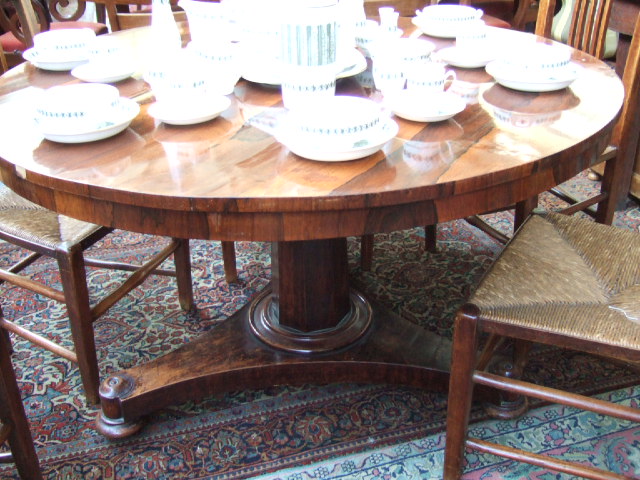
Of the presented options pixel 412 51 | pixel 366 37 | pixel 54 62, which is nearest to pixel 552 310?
pixel 412 51

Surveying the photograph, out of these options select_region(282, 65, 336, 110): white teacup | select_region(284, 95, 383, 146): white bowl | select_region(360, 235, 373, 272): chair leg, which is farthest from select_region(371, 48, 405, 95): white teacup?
select_region(360, 235, 373, 272): chair leg

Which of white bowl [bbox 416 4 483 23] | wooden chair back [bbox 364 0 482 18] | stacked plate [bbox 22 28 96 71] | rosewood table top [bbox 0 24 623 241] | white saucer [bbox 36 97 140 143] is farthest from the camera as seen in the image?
wooden chair back [bbox 364 0 482 18]

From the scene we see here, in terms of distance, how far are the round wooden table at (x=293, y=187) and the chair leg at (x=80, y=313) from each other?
0.10 meters

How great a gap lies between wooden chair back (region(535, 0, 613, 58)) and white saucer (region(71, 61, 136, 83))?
1247 millimetres

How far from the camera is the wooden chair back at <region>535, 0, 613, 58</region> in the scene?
71.6 inches

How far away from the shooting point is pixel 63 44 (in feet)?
5.04

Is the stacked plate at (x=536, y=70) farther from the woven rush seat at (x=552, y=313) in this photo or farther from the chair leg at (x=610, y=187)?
the chair leg at (x=610, y=187)

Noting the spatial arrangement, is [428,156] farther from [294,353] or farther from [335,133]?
[294,353]

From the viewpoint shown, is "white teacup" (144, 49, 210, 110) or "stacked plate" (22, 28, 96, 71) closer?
"white teacup" (144, 49, 210, 110)

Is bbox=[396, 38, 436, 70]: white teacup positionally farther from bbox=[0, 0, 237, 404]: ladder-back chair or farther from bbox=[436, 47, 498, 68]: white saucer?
bbox=[0, 0, 237, 404]: ladder-back chair

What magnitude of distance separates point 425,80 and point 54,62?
0.88 metres

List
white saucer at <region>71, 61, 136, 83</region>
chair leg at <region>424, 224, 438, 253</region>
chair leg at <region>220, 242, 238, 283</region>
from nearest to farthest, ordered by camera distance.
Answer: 1. white saucer at <region>71, 61, 136, 83</region>
2. chair leg at <region>220, 242, 238, 283</region>
3. chair leg at <region>424, 224, 438, 253</region>

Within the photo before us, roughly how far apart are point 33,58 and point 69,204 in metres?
0.70

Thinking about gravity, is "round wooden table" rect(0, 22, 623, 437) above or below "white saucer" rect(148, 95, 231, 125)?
below
